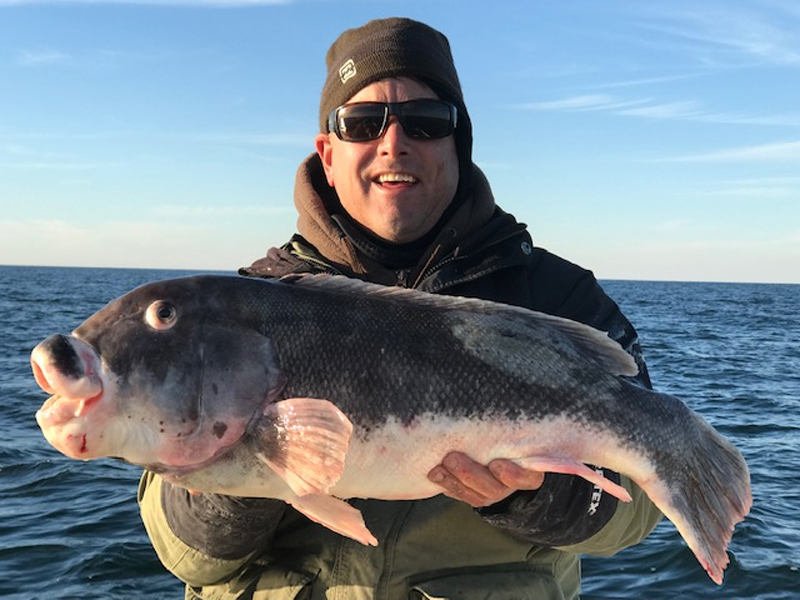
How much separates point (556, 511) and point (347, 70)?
2.87 metres

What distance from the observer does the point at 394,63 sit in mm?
4730

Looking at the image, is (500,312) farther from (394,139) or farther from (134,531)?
(134,531)

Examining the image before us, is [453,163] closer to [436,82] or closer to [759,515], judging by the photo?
[436,82]

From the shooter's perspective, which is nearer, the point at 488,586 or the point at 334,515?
the point at 334,515

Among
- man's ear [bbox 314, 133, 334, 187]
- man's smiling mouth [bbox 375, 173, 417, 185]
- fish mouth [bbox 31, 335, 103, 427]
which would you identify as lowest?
fish mouth [bbox 31, 335, 103, 427]

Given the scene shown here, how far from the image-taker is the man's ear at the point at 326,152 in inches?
196

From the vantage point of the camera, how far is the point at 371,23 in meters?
5.07

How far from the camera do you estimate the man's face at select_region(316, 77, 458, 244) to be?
455cm

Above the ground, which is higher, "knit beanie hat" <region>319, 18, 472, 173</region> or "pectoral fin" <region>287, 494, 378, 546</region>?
"knit beanie hat" <region>319, 18, 472, 173</region>

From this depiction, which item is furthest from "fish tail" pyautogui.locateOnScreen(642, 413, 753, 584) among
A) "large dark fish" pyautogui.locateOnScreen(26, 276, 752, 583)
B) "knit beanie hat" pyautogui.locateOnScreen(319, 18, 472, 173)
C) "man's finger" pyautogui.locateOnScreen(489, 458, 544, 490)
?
"knit beanie hat" pyautogui.locateOnScreen(319, 18, 472, 173)

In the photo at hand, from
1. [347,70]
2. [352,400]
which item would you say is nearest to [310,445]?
[352,400]

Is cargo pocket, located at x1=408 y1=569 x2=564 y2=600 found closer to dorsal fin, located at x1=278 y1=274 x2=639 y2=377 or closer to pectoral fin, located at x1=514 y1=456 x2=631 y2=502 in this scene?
pectoral fin, located at x1=514 y1=456 x2=631 y2=502

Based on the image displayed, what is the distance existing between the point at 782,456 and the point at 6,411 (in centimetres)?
1533

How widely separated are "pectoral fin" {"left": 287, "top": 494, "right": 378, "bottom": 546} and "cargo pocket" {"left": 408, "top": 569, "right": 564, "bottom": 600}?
0.68 metres
